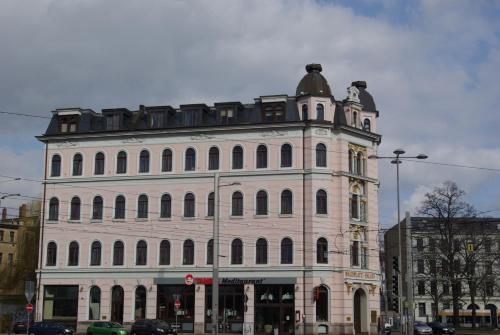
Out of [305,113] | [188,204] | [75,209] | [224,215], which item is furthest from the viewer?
[75,209]

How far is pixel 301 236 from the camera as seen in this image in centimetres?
5553

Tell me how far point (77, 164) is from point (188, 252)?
12.5 m

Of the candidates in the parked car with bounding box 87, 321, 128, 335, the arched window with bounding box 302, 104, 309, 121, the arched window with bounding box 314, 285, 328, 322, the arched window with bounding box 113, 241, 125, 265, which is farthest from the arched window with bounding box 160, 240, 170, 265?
the arched window with bounding box 302, 104, 309, 121

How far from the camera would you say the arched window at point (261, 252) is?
5625 centimetres

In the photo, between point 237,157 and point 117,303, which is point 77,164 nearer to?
point 117,303

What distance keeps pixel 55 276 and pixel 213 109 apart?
62.7 ft

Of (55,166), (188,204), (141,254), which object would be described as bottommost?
(141,254)

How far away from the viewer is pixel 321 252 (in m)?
55.3

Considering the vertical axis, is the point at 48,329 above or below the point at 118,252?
below

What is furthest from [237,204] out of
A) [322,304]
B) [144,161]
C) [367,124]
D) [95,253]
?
[367,124]

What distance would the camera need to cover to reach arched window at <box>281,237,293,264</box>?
183ft

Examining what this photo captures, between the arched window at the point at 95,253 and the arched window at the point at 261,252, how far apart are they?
527 inches

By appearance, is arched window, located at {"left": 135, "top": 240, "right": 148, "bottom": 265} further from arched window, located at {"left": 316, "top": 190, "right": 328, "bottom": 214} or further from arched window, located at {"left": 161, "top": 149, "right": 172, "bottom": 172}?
arched window, located at {"left": 316, "top": 190, "right": 328, "bottom": 214}

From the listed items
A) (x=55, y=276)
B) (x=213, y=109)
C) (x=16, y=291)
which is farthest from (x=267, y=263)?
(x=16, y=291)
